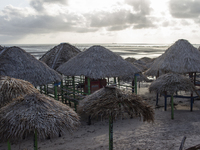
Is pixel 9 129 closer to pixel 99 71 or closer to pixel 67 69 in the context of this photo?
pixel 99 71

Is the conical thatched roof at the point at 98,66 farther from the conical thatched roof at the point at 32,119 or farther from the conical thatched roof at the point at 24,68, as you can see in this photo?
the conical thatched roof at the point at 32,119

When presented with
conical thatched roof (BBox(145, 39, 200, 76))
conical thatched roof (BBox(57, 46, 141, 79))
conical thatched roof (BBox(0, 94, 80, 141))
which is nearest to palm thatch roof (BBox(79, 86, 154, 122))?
conical thatched roof (BBox(0, 94, 80, 141))

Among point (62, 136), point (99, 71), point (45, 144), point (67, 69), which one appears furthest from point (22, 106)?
point (67, 69)

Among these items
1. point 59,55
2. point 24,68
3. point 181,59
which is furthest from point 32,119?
point 181,59

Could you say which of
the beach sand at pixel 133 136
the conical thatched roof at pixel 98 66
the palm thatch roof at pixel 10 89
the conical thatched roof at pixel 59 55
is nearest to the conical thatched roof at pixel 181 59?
the conical thatched roof at pixel 98 66

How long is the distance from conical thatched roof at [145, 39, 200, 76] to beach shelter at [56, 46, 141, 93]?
9.53 ft

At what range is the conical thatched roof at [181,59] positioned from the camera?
10875 mm

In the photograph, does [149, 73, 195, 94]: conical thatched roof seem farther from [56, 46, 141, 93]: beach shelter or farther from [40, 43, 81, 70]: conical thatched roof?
[40, 43, 81, 70]: conical thatched roof

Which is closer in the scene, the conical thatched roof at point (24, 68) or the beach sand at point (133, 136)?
the beach sand at point (133, 136)

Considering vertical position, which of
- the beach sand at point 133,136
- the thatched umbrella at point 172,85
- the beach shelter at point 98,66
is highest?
the beach shelter at point 98,66

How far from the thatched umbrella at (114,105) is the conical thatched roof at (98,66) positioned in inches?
144

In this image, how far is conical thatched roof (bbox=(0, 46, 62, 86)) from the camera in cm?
721

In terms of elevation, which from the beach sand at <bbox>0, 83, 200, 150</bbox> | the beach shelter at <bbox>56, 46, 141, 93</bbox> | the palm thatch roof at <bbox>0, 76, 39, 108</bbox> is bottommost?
the beach sand at <bbox>0, 83, 200, 150</bbox>

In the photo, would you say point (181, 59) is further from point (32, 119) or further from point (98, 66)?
point (32, 119)
